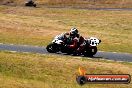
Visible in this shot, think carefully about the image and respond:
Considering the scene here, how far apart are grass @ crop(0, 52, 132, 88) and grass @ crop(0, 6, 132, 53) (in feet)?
26.4

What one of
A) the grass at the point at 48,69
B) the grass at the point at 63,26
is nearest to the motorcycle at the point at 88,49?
the grass at the point at 48,69

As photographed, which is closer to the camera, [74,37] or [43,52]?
[74,37]

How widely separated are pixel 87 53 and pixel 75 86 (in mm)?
8425

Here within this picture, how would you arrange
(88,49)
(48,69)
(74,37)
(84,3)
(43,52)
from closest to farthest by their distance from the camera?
(48,69) < (88,49) < (74,37) < (43,52) < (84,3)

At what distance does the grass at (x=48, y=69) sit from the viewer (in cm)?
2255

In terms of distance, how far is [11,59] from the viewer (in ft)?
89.0

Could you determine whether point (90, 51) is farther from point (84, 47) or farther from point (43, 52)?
point (43, 52)

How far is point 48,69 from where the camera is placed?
25.2 metres

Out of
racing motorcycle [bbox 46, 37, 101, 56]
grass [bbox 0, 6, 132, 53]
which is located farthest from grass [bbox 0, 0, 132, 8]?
racing motorcycle [bbox 46, 37, 101, 56]

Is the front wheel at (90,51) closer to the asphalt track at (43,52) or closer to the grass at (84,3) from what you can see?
the asphalt track at (43,52)

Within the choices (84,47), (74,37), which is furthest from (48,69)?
(74,37)

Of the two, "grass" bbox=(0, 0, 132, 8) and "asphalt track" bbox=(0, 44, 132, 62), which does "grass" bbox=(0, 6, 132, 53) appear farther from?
"grass" bbox=(0, 0, 132, 8)

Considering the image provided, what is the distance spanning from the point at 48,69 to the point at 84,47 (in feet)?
19.5

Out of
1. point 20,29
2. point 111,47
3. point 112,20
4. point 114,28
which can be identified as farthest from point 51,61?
point 112,20
